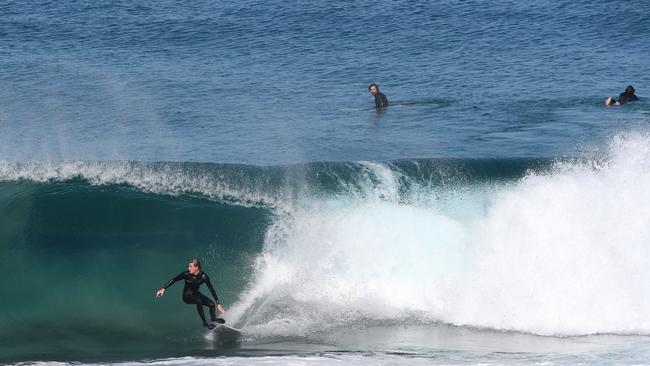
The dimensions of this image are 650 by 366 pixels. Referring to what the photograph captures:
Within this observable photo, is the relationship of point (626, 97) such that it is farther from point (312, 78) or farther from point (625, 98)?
Result: point (312, 78)

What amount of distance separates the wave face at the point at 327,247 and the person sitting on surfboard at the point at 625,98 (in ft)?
32.4

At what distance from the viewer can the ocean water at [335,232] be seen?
17812 millimetres

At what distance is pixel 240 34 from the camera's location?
46.8 m

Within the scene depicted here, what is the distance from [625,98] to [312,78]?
12.7m

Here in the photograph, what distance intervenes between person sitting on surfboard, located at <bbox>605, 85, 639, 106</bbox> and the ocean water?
35 cm

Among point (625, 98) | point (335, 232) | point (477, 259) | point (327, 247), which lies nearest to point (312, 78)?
point (625, 98)

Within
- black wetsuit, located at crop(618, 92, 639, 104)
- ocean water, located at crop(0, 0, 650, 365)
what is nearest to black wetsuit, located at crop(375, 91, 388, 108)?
ocean water, located at crop(0, 0, 650, 365)

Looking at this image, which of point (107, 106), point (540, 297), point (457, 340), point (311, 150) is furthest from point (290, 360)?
point (107, 106)

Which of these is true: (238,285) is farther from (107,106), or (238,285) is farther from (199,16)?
(199,16)

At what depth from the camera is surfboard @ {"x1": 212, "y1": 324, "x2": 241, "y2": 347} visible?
17.4 meters

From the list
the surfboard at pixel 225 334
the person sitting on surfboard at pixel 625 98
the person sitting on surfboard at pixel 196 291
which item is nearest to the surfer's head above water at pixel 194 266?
the person sitting on surfboard at pixel 196 291

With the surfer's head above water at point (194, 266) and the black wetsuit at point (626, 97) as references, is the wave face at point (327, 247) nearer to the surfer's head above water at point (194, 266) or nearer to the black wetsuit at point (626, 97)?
the surfer's head above water at point (194, 266)

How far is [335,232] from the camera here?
65.8 feet

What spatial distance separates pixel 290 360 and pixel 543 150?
13.6m
